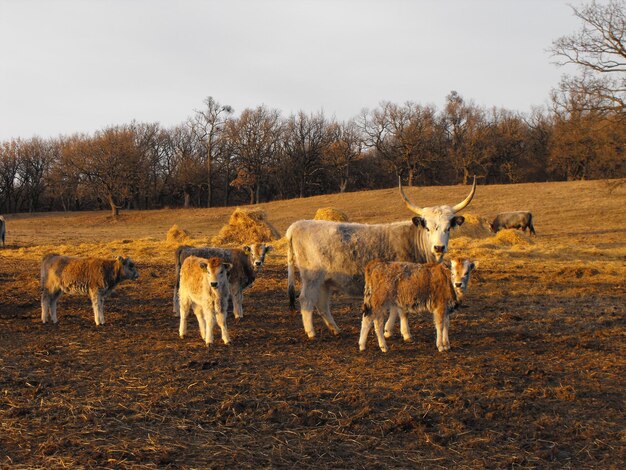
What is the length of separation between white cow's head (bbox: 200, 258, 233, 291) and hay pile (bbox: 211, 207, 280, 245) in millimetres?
18070

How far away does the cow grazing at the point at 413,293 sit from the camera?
8.60m

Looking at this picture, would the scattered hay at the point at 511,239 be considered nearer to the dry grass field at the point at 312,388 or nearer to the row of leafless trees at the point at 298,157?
the dry grass field at the point at 312,388

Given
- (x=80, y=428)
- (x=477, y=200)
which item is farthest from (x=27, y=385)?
(x=477, y=200)

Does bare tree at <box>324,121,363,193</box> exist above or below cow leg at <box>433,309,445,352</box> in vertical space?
above

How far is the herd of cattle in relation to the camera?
8.66 meters

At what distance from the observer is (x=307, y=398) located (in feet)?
21.4

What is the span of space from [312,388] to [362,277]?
9.61 feet

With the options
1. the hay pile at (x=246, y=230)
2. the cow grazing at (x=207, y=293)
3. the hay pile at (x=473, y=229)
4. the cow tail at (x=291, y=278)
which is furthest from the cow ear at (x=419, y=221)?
the hay pile at (x=473, y=229)

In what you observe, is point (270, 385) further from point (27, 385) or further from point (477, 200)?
point (477, 200)

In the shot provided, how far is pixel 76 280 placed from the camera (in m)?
11.1

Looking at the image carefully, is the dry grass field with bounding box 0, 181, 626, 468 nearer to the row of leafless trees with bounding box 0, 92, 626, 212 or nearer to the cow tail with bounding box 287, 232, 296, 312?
the cow tail with bounding box 287, 232, 296, 312

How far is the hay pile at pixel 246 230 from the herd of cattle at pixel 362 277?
670 inches

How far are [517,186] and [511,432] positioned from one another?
52877 millimetres

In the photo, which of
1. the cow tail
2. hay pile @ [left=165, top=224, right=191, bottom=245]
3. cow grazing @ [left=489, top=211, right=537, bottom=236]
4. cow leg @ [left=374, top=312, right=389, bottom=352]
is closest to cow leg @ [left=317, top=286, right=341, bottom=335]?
the cow tail
